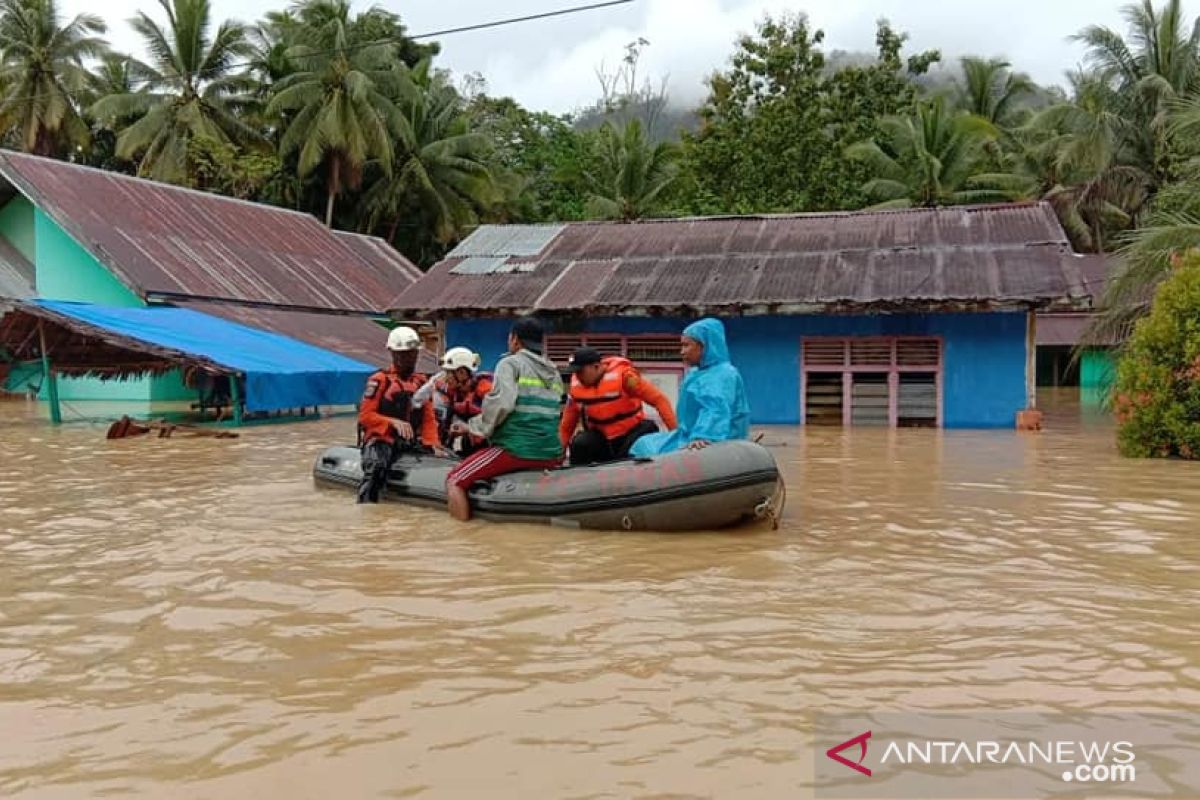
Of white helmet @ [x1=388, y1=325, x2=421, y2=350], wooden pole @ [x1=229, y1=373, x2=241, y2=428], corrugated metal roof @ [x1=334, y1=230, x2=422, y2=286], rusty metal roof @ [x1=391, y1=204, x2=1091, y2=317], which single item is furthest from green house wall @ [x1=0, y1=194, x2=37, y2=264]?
white helmet @ [x1=388, y1=325, x2=421, y2=350]

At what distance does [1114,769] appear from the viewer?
3.46 metres

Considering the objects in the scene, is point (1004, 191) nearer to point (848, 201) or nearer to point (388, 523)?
point (848, 201)

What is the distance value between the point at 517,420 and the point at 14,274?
65.0ft

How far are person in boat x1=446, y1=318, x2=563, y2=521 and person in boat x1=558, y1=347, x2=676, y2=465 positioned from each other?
143 millimetres

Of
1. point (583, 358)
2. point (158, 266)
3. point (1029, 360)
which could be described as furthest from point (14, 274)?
point (1029, 360)

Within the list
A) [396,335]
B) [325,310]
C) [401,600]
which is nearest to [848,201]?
[325,310]

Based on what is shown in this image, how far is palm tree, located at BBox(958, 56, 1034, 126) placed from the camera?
119 feet

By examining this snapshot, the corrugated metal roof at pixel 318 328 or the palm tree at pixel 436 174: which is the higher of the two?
the palm tree at pixel 436 174

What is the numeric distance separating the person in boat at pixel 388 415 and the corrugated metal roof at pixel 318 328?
12733 mm

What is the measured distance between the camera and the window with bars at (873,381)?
17.8m

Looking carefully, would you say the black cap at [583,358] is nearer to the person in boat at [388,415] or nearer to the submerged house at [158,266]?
the person in boat at [388,415]

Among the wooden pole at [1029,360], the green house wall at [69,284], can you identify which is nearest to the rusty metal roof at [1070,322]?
the wooden pole at [1029,360]

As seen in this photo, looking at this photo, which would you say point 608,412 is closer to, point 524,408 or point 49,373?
point 524,408

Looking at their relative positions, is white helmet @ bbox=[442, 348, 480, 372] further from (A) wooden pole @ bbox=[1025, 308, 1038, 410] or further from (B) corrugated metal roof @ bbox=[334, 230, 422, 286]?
(B) corrugated metal roof @ bbox=[334, 230, 422, 286]
